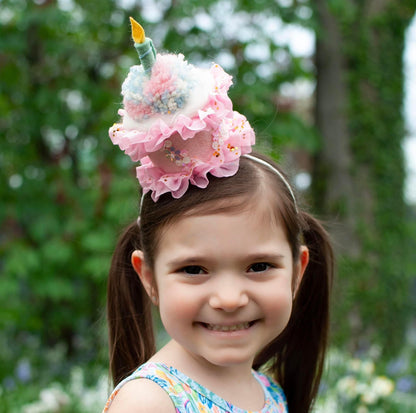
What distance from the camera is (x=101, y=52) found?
546cm

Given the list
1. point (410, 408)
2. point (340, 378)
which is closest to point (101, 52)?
point (340, 378)

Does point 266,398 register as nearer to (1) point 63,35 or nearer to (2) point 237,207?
(2) point 237,207

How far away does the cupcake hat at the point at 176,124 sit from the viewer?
4.25 ft

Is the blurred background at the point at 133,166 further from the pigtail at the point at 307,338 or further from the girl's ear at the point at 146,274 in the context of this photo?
the girl's ear at the point at 146,274

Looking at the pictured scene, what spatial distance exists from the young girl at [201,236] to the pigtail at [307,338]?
42cm

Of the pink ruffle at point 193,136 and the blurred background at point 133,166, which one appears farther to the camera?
the blurred background at point 133,166

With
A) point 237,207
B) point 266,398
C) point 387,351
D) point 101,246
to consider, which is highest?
point 237,207

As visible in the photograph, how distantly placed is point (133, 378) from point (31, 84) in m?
4.21

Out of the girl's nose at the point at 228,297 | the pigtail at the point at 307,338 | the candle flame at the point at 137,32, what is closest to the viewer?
the candle flame at the point at 137,32

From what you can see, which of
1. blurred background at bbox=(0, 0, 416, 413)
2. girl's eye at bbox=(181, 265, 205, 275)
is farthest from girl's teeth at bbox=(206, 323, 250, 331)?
blurred background at bbox=(0, 0, 416, 413)

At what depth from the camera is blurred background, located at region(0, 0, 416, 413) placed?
178 inches

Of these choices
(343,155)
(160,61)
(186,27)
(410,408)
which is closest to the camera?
(160,61)

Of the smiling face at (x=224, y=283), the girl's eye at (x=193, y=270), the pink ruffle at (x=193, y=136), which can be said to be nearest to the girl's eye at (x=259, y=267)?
the smiling face at (x=224, y=283)

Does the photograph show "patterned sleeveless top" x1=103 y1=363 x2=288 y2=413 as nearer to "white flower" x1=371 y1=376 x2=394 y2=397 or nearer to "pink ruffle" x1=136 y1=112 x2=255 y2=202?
"pink ruffle" x1=136 y1=112 x2=255 y2=202
